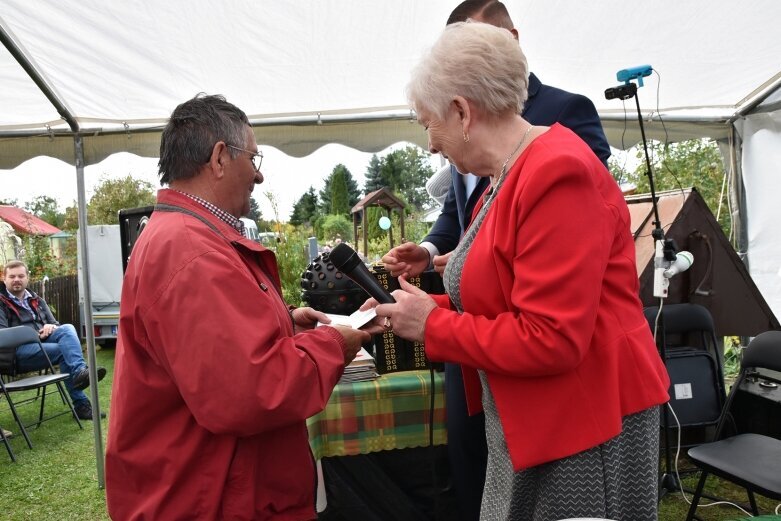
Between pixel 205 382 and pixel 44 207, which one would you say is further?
pixel 44 207

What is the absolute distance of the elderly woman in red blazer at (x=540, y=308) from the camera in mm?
1111

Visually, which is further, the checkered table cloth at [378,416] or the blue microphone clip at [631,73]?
the blue microphone clip at [631,73]

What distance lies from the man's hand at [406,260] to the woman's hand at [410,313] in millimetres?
845

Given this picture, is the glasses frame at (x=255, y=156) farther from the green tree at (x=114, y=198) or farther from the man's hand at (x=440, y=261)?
the green tree at (x=114, y=198)

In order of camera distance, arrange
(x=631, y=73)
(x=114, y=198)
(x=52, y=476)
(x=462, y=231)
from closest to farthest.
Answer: (x=462, y=231) → (x=631, y=73) → (x=52, y=476) → (x=114, y=198)

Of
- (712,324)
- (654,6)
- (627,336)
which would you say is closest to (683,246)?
(712,324)

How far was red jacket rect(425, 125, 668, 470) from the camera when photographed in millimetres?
1104

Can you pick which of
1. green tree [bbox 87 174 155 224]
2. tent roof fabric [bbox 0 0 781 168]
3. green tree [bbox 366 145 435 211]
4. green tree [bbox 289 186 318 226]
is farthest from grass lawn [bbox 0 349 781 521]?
green tree [bbox 289 186 318 226]

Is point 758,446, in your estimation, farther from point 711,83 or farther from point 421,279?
point 711,83

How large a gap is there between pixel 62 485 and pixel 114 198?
18674 mm

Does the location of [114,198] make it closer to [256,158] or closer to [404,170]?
[256,158]

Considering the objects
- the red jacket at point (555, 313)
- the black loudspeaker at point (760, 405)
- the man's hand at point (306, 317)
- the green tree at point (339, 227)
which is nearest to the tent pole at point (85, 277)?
the man's hand at point (306, 317)

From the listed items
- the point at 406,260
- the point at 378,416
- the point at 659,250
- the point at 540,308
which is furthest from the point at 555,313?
the point at 659,250

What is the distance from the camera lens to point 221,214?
1549 mm
